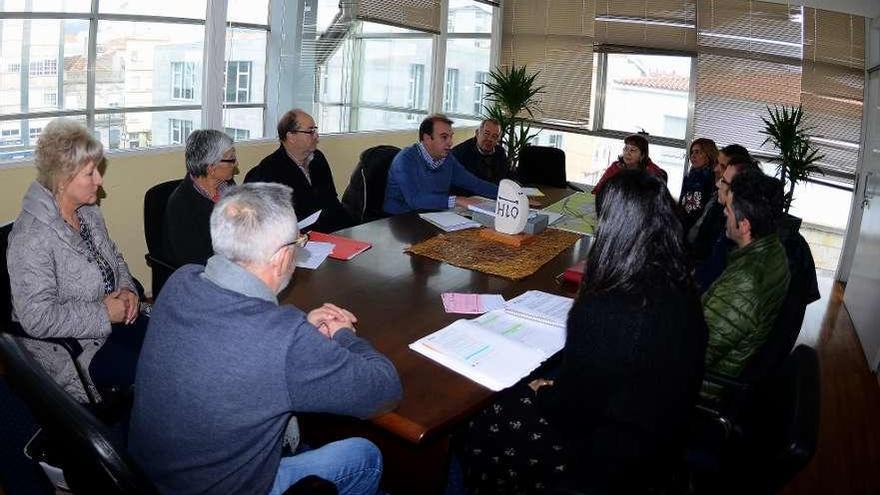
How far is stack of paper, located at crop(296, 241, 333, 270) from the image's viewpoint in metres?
2.55

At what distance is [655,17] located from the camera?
21.4ft

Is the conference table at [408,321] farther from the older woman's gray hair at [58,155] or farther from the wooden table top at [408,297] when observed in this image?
the older woman's gray hair at [58,155]

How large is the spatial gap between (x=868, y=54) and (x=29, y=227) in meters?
6.25

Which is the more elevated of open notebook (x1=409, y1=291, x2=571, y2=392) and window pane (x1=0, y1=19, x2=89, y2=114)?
window pane (x1=0, y1=19, x2=89, y2=114)

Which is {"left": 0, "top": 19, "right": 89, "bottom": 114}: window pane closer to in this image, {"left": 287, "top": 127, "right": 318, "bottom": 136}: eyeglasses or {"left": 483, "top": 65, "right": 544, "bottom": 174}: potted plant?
{"left": 287, "top": 127, "right": 318, "bottom": 136}: eyeglasses

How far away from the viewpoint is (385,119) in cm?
658

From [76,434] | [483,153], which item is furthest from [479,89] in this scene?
[76,434]

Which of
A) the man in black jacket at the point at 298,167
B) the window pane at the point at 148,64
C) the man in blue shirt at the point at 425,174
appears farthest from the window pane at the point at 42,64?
the man in blue shirt at the point at 425,174

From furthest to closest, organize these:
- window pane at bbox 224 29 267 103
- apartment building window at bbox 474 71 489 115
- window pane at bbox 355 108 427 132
Answer: apartment building window at bbox 474 71 489 115 → window pane at bbox 355 108 427 132 → window pane at bbox 224 29 267 103

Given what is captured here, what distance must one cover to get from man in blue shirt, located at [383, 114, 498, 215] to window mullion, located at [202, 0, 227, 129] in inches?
53.4

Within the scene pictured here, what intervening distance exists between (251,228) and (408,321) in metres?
0.77

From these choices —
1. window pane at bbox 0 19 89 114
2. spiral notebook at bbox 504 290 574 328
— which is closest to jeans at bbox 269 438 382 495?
spiral notebook at bbox 504 290 574 328

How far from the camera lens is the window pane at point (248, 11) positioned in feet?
15.2

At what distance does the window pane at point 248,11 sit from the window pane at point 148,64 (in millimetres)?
343
